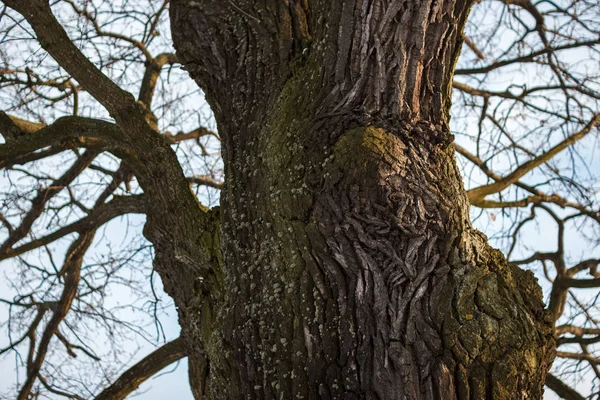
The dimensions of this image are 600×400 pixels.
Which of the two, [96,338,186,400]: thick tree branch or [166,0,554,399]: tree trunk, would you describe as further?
[96,338,186,400]: thick tree branch

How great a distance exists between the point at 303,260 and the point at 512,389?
2.74ft

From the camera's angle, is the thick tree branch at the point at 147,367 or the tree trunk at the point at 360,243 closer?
the tree trunk at the point at 360,243

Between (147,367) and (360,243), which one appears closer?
(360,243)

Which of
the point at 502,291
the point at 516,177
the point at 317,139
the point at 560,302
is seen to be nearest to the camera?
the point at 502,291

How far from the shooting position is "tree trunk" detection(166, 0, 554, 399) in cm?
230

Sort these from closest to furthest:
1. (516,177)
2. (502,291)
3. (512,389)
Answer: (512,389), (502,291), (516,177)

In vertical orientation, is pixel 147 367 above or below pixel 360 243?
above

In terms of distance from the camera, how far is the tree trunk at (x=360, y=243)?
2.30m

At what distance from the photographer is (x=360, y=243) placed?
2416 mm

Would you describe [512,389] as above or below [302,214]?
below

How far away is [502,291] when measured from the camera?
8.05 ft

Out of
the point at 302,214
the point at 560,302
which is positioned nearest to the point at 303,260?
the point at 302,214

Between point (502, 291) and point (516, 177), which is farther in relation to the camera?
point (516, 177)

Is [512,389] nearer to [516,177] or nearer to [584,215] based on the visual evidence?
[516,177]
